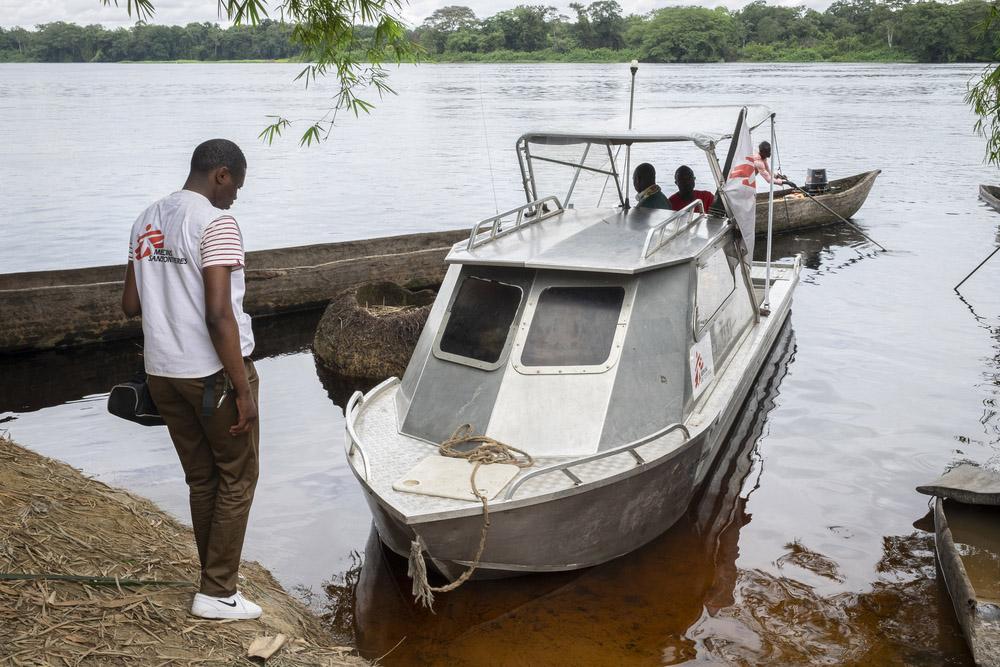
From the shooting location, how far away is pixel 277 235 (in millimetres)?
22109

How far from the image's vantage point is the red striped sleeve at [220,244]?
151 inches

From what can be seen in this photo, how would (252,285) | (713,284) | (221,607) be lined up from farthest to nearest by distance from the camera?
(252,285), (713,284), (221,607)

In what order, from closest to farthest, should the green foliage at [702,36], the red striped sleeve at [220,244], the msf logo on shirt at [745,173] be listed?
the red striped sleeve at [220,244]
the msf logo on shirt at [745,173]
the green foliage at [702,36]

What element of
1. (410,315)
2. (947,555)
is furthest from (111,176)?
(947,555)

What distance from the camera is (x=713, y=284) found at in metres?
7.85

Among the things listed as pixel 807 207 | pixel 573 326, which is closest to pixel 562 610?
pixel 573 326

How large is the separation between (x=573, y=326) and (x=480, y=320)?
74 centimetres

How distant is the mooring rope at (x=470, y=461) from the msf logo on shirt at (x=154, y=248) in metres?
2.37

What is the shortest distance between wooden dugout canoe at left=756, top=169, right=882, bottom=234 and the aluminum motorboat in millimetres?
11463

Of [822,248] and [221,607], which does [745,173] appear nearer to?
[221,607]

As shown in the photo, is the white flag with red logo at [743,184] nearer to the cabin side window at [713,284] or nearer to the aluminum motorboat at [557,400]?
the cabin side window at [713,284]

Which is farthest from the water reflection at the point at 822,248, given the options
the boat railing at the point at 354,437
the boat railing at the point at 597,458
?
the boat railing at the point at 354,437

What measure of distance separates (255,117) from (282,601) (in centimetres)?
5028

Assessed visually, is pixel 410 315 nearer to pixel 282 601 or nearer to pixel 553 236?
pixel 553 236
